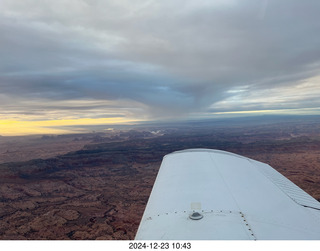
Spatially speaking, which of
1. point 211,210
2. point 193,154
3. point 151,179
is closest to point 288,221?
point 211,210

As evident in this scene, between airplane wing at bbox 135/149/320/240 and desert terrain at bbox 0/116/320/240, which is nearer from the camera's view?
airplane wing at bbox 135/149/320/240

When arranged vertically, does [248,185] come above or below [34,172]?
above

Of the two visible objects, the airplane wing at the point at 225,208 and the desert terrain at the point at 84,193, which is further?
the desert terrain at the point at 84,193

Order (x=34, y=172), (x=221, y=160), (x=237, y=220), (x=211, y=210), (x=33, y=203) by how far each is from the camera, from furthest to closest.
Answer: (x=34, y=172), (x=33, y=203), (x=221, y=160), (x=211, y=210), (x=237, y=220)

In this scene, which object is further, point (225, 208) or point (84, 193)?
point (84, 193)

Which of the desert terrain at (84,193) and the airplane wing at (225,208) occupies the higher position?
the airplane wing at (225,208)

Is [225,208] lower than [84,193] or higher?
higher

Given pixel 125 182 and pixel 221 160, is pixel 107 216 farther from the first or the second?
pixel 221 160
